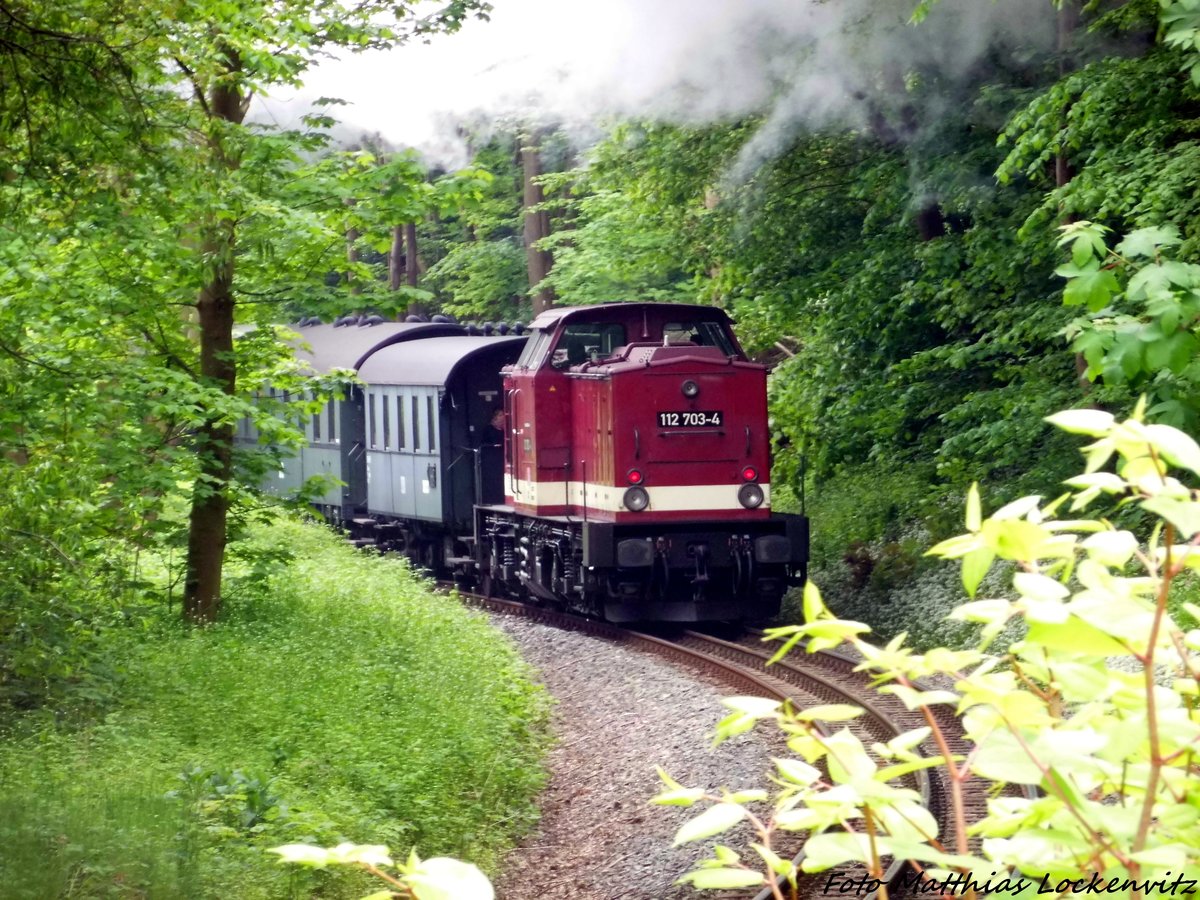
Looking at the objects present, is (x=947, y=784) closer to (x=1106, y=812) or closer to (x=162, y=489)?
(x=162, y=489)

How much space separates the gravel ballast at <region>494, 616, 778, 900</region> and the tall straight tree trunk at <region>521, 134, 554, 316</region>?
18.7m

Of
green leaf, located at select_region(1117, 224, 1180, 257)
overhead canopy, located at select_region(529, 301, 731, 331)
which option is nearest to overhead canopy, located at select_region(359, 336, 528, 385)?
overhead canopy, located at select_region(529, 301, 731, 331)

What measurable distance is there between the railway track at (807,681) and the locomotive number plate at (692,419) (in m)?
2.17

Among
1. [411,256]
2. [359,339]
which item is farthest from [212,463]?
[411,256]

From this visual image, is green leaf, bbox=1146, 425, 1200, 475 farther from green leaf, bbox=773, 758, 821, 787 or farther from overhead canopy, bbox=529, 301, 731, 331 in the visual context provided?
overhead canopy, bbox=529, 301, 731, 331

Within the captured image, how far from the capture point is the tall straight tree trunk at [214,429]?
10828 millimetres

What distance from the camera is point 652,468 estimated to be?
14.2 m

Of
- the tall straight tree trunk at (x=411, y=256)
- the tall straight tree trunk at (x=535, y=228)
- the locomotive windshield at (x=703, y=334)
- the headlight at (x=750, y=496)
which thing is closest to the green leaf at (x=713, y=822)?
the headlight at (x=750, y=496)

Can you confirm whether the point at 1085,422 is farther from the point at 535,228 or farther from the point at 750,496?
the point at 535,228

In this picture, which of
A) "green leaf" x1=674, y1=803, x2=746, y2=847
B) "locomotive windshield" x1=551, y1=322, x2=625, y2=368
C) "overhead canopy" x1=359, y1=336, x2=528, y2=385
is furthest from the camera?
"overhead canopy" x1=359, y1=336, x2=528, y2=385

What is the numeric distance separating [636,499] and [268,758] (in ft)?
20.5

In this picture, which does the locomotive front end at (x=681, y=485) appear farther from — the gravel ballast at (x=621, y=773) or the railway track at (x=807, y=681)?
the gravel ballast at (x=621, y=773)

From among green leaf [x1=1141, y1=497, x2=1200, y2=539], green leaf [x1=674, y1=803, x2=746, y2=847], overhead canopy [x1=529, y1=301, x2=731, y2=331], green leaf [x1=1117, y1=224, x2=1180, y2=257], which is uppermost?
overhead canopy [x1=529, y1=301, x2=731, y2=331]

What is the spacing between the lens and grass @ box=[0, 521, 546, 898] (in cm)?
641
